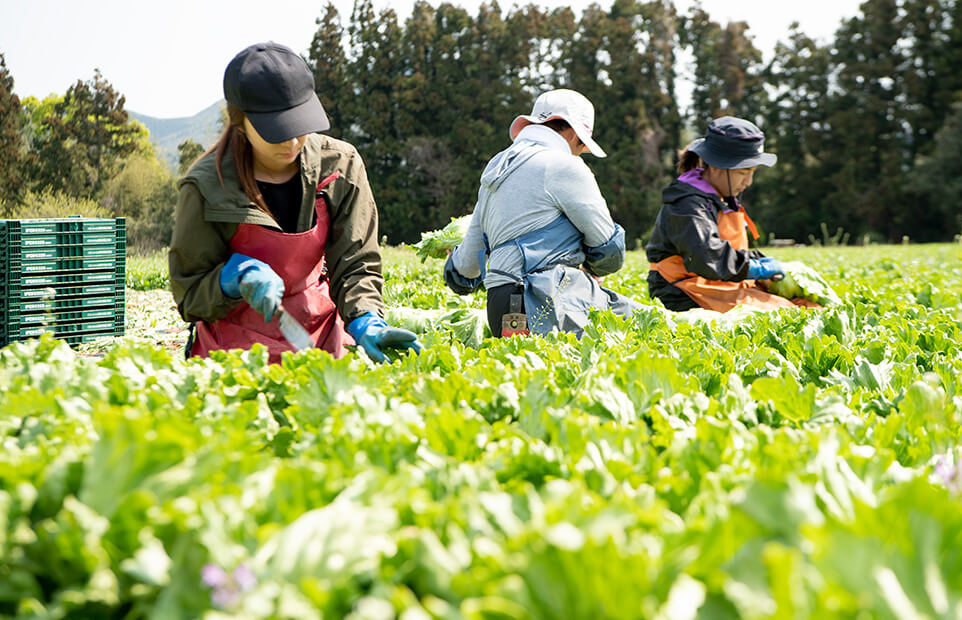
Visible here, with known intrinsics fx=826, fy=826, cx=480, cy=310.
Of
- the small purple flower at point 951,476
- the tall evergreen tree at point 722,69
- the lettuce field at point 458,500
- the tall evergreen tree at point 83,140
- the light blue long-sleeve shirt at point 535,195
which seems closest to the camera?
the lettuce field at point 458,500

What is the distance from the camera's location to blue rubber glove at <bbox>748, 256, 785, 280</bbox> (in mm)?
5398

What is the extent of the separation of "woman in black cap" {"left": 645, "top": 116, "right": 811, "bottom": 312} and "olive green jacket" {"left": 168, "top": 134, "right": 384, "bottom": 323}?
248cm

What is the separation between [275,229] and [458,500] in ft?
7.20

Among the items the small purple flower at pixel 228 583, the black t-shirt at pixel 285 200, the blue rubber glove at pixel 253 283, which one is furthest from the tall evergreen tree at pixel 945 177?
the small purple flower at pixel 228 583

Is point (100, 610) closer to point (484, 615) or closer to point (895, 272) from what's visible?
point (484, 615)

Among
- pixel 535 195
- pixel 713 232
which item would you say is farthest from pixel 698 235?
pixel 535 195

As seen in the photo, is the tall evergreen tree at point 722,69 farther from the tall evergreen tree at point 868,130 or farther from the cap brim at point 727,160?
the cap brim at point 727,160

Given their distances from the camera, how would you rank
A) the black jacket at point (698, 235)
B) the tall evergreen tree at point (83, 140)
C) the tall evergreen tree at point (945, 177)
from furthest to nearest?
the tall evergreen tree at point (945, 177)
the tall evergreen tree at point (83, 140)
the black jacket at point (698, 235)

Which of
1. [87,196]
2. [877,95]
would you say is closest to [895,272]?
[87,196]

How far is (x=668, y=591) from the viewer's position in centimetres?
105

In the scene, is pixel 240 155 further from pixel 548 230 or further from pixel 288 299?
pixel 548 230

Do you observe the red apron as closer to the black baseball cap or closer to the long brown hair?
the long brown hair

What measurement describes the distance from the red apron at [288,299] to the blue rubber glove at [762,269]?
2966 millimetres

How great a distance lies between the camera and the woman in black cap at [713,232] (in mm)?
5270
